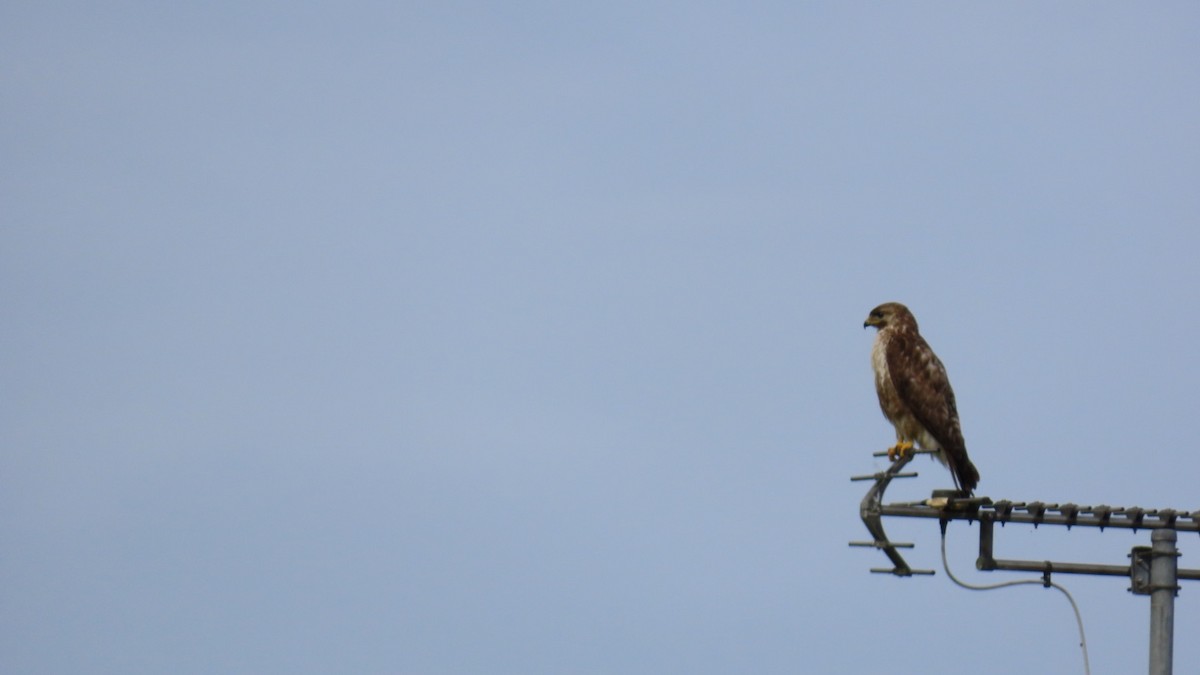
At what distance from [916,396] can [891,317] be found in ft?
5.28

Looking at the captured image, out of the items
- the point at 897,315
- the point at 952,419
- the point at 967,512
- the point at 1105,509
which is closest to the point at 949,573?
the point at 967,512

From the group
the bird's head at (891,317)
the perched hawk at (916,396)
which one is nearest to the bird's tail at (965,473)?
the perched hawk at (916,396)

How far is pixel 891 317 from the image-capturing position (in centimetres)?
1717

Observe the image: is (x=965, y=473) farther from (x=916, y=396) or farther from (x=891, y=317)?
(x=891, y=317)

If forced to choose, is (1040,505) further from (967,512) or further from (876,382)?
(876,382)

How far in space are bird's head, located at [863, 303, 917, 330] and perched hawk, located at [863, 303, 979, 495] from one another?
0.01 meters

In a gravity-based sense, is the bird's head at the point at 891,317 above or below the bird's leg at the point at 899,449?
above

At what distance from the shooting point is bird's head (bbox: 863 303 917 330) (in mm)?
17031

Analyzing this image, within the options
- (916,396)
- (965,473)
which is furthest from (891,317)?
(965,473)

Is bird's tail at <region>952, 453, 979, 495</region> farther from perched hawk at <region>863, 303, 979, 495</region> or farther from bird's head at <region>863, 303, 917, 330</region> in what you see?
bird's head at <region>863, 303, 917, 330</region>

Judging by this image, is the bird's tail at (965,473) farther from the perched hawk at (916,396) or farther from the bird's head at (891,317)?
the bird's head at (891,317)

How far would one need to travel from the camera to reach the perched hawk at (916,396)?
1514 cm

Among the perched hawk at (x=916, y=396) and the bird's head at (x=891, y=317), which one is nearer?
the perched hawk at (x=916, y=396)

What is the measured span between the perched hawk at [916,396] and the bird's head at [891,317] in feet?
0.03
